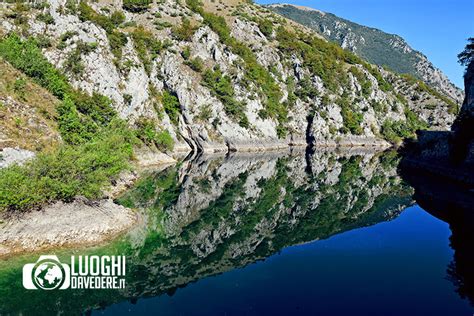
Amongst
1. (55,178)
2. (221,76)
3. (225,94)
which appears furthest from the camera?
(221,76)

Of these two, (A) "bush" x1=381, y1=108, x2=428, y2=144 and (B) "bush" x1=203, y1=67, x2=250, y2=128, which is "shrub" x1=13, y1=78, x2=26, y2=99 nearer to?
(B) "bush" x1=203, y1=67, x2=250, y2=128

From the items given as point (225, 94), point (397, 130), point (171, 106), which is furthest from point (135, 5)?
point (397, 130)

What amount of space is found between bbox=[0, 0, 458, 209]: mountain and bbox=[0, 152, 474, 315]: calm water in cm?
744

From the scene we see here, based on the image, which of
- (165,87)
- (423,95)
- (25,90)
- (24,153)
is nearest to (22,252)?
(24,153)

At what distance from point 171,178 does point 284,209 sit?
21.3 m

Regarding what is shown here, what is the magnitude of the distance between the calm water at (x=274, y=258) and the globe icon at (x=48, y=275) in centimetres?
89

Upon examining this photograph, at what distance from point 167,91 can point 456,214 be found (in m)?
79.8

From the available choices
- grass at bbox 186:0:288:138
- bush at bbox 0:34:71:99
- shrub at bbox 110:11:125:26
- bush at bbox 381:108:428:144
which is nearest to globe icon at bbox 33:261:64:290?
bush at bbox 0:34:71:99

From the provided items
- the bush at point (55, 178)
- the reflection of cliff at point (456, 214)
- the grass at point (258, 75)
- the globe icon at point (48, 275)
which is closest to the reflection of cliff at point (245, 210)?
the reflection of cliff at point (456, 214)

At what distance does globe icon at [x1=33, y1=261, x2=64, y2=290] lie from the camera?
21.1 metres

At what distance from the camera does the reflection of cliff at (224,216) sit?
22469 millimetres

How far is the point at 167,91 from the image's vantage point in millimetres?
102438

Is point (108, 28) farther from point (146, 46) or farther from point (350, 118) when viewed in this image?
point (350, 118)

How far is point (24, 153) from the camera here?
33.6 metres
